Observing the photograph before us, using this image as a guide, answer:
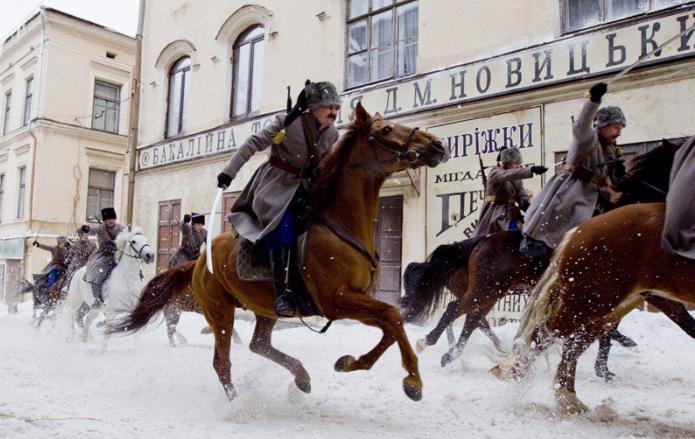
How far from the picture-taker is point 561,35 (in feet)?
29.7

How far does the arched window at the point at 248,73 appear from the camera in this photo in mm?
14438

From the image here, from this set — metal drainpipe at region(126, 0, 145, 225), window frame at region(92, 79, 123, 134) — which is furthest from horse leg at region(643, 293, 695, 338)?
window frame at region(92, 79, 123, 134)

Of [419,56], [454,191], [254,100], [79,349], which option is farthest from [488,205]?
[254,100]

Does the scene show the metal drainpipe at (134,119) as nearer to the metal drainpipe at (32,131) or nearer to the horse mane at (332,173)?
the metal drainpipe at (32,131)

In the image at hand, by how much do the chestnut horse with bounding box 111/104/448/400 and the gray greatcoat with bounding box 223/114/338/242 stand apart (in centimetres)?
27

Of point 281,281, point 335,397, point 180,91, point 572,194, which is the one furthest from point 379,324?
point 180,91

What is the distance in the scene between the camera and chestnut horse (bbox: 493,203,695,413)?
12.0ft

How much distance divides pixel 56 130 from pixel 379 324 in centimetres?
2339

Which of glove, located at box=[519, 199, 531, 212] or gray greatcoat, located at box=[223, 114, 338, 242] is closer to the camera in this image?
gray greatcoat, located at box=[223, 114, 338, 242]

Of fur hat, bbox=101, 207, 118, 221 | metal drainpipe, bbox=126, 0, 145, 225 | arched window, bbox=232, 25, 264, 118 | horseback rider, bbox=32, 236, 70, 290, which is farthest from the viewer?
metal drainpipe, bbox=126, 0, 145, 225

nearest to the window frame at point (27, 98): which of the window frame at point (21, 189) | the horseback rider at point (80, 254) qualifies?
the window frame at point (21, 189)

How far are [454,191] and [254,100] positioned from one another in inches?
256

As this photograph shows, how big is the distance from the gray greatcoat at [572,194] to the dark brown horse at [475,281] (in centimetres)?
50

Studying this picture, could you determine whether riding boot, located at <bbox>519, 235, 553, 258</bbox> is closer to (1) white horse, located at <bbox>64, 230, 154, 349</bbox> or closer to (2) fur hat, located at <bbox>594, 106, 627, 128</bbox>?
(2) fur hat, located at <bbox>594, 106, 627, 128</bbox>
